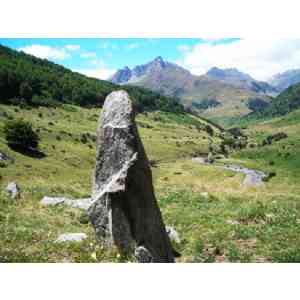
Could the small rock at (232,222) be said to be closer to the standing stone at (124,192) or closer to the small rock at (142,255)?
the standing stone at (124,192)

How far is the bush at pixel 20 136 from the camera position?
256 feet

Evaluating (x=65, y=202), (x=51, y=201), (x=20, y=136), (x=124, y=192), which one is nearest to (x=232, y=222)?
(x=124, y=192)

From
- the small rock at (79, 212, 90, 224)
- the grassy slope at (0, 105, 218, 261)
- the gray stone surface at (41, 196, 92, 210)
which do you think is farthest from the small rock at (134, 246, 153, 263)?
the gray stone surface at (41, 196, 92, 210)

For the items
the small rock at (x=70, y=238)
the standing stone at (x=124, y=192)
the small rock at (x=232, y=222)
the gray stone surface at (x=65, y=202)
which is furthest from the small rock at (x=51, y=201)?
the standing stone at (x=124, y=192)

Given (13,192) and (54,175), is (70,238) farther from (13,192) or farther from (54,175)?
(54,175)

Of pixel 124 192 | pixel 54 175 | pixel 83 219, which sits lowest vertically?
pixel 54 175

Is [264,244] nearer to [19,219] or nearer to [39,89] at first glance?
[19,219]

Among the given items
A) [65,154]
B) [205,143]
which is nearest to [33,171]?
[65,154]

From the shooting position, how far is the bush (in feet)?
256

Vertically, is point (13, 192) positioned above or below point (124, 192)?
below

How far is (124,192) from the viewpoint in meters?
11.1

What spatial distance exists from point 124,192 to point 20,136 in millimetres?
72201

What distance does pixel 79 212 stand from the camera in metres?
21.1

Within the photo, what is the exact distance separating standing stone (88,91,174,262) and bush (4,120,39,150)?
7002 cm
